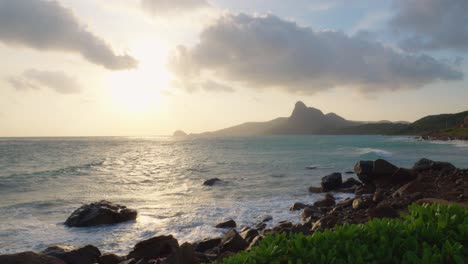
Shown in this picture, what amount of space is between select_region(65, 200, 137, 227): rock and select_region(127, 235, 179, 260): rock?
5.26 m

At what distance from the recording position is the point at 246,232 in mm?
12562

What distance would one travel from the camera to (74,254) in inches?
409

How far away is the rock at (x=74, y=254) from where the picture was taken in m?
10.2

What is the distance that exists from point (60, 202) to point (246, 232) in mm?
13079

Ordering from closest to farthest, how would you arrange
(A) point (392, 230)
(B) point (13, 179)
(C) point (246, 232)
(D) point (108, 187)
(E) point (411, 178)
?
1. (A) point (392, 230)
2. (C) point (246, 232)
3. (E) point (411, 178)
4. (D) point (108, 187)
5. (B) point (13, 179)

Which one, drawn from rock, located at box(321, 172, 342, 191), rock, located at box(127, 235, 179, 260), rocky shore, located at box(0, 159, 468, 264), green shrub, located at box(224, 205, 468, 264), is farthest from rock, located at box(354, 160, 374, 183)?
green shrub, located at box(224, 205, 468, 264)

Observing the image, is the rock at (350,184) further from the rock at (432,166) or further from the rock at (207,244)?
the rock at (207,244)

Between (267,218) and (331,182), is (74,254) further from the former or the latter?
(331,182)

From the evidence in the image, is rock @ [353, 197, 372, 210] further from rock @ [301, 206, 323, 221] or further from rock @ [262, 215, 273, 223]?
rock @ [262, 215, 273, 223]

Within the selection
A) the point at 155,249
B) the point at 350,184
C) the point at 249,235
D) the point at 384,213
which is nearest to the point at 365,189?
the point at 350,184

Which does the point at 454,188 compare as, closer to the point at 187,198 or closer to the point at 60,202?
the point at 187,198

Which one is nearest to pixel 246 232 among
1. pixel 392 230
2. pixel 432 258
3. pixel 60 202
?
pixel 392 230

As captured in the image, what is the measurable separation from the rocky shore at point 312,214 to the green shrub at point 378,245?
362 cm

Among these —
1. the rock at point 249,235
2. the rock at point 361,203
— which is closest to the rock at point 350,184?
the rock at point 361,203
